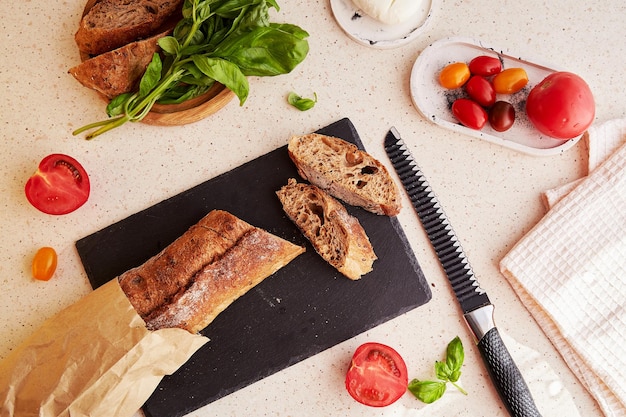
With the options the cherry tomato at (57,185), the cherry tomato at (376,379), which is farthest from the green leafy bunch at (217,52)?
the cherry tomato at (376,379)

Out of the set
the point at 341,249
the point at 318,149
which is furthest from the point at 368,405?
the point at 318,149

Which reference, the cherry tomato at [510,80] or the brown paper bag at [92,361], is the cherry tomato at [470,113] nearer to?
the cherry tomato at [510,80]

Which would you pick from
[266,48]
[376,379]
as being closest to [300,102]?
[266,48]

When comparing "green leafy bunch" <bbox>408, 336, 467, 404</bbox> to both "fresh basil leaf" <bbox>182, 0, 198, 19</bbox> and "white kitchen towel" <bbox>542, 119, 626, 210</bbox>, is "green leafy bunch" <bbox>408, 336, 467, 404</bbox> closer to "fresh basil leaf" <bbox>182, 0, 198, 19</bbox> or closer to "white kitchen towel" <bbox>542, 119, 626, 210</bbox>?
"white kitchen towel" <bbox>542, 119, 626, 210</bbox>

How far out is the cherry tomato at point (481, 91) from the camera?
192 centimetres

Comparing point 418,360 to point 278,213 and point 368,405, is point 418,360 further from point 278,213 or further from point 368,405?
point 278,213

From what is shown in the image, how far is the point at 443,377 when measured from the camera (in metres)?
1.91

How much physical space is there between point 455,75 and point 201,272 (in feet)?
3.34

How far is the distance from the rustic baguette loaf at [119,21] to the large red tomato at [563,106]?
3.88 feet

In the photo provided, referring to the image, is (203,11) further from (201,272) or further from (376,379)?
(376,379)

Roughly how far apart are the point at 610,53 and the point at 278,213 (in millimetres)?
1283

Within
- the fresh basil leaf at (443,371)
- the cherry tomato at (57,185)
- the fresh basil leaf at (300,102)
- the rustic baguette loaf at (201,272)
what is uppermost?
the fresh basil leaf at (300,102)

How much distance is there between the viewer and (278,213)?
6.32 ft

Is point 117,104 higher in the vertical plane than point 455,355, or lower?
higher
